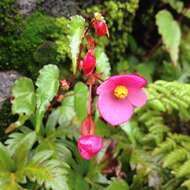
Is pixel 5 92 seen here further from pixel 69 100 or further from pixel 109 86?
pixel 109 86

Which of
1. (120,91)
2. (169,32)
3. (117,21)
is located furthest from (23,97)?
(169,32)

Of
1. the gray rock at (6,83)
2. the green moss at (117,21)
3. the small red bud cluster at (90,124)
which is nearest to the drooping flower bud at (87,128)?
the small red bud cluster at (90,124)

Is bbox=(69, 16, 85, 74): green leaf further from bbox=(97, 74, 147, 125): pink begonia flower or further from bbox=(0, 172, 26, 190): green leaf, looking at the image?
bbox=(0, 172, 26, 190): green leaf

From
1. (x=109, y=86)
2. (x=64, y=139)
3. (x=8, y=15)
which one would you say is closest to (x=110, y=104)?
(x=109, y=86)

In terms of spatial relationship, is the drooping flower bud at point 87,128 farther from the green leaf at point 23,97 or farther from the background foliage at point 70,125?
the green leaf at point 23,97

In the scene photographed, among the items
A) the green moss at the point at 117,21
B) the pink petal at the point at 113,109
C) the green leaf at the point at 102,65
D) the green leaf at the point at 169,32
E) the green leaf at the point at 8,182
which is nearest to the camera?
the green leaf at the point at 8,182

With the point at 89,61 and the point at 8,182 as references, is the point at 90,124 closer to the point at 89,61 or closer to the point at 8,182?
the point at 89,61
